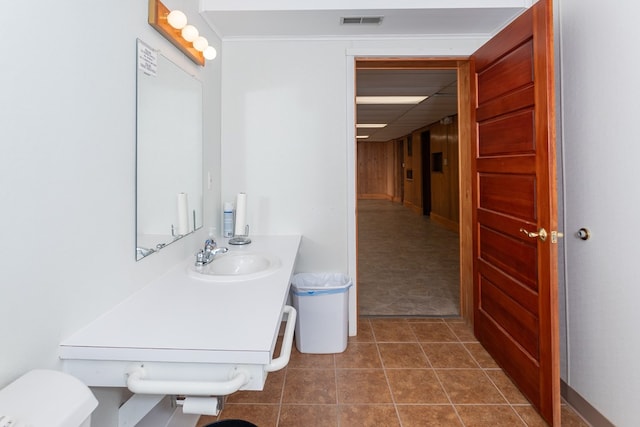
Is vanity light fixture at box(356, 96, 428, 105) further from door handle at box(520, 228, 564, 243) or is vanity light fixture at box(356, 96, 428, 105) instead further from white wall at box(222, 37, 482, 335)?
door handle at box(520, 228, 564, 243)

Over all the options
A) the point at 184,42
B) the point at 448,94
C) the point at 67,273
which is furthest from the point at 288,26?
the point at 448,94

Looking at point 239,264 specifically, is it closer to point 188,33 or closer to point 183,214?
point 183,214

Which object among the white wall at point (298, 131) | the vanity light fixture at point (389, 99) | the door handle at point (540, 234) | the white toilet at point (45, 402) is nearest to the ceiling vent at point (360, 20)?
the white wall at point (298, 131)

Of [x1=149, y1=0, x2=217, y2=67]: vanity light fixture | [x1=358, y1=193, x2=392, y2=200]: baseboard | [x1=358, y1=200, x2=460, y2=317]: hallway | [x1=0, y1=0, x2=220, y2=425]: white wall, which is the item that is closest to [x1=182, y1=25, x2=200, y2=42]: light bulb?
[x1=149, y1=0, x2=217, y2=67]: vanity light fixture

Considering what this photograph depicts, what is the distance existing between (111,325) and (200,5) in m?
1.89

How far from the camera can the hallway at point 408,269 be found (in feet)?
10.6

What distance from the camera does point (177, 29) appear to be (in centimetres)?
168

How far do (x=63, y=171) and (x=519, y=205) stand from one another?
1.99 m

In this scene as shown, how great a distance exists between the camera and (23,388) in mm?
764

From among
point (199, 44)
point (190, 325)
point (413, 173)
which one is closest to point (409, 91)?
point (199, 44)

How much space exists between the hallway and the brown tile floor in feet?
2.07

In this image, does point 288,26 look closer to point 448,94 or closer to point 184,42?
point 184,42

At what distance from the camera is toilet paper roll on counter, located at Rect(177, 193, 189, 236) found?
5.90 feet

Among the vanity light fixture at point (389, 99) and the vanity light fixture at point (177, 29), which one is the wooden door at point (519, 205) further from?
the vanity light fixture at point (389, 99)
